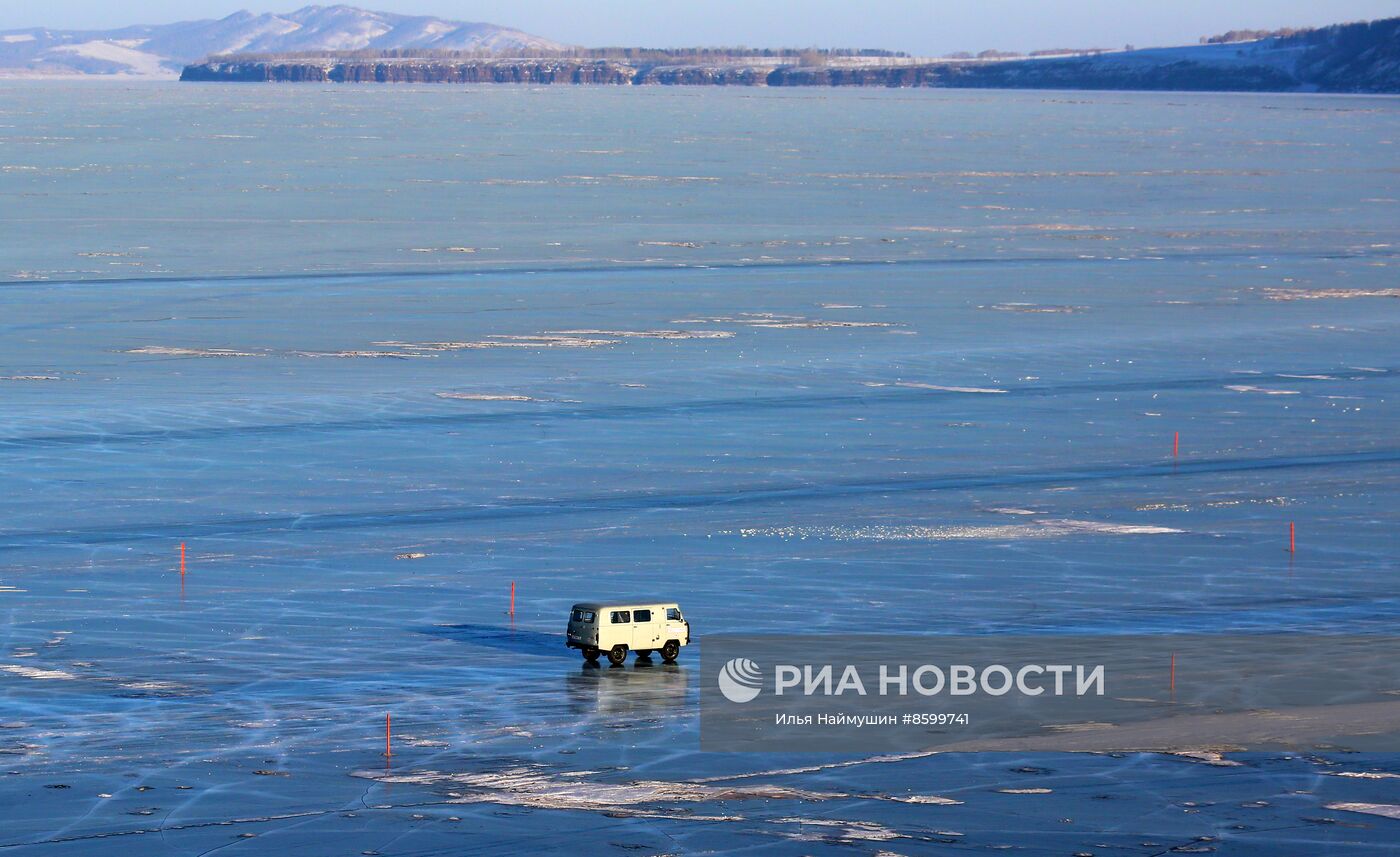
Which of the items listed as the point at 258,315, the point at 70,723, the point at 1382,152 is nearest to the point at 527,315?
the point at 258,315

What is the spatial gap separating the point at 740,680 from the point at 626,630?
112 centimetres

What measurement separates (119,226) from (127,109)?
100184mm

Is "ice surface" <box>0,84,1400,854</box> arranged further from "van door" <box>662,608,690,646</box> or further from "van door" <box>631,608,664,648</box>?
"van door" <box>662,608,690,646</box>

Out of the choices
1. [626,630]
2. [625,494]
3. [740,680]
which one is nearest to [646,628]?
[626,630]

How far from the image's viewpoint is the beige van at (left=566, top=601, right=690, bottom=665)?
17234mm

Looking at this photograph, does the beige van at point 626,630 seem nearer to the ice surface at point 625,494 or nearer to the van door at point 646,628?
the van door at point 646,628

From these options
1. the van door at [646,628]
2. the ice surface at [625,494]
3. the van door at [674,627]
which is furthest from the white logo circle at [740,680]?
the van door at [646,628]

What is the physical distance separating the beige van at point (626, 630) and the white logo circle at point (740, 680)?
574 mm

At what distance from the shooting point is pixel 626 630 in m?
17.3

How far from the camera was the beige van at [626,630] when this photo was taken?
56.5ft

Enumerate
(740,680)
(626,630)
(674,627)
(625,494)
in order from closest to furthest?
1. (740,680)
2. (626,630)
3. (674,627)
4. (625,494)

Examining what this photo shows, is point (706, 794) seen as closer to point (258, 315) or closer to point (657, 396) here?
point (657, 396)

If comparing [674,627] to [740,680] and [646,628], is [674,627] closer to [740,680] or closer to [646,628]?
[646,628]

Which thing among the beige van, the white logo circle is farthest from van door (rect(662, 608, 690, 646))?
the white logo circle
